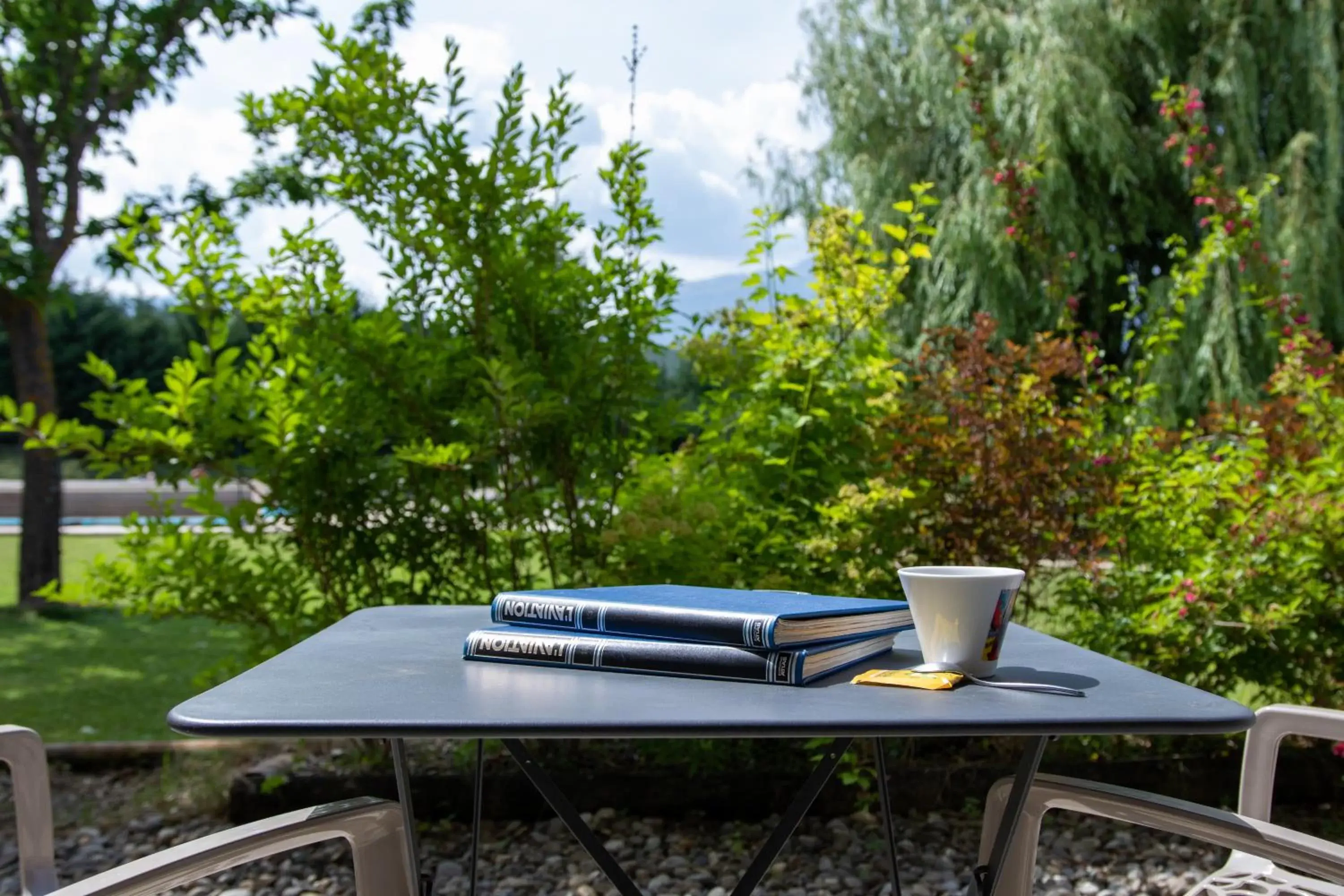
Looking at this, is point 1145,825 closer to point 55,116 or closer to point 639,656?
point 639,656

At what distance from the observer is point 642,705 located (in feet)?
3.13

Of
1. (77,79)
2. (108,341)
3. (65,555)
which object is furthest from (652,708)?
(108,341)

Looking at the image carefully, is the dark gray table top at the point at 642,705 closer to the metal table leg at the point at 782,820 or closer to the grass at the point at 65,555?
the metal table leg at the point at 782,820

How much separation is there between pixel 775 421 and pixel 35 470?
5442 millimetres

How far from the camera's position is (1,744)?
3.84 ft

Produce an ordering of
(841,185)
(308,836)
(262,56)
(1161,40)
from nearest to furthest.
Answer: (308,836)
(262,56)
(1161,40)
(841,185)

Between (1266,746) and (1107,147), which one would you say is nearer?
(1266,746)

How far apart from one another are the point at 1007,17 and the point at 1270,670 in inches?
295

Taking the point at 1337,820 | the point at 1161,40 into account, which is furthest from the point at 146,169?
the point at 1161,40

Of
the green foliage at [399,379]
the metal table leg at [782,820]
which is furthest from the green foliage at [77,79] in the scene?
the metal table leg at [782,820]

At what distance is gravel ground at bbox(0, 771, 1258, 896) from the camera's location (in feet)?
8.41

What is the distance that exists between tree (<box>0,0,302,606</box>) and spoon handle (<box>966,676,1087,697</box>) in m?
5.67

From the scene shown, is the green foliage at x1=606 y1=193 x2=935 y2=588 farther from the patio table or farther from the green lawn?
the patio table

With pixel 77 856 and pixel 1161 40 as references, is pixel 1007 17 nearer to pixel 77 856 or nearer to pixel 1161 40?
pixel 1161 40
